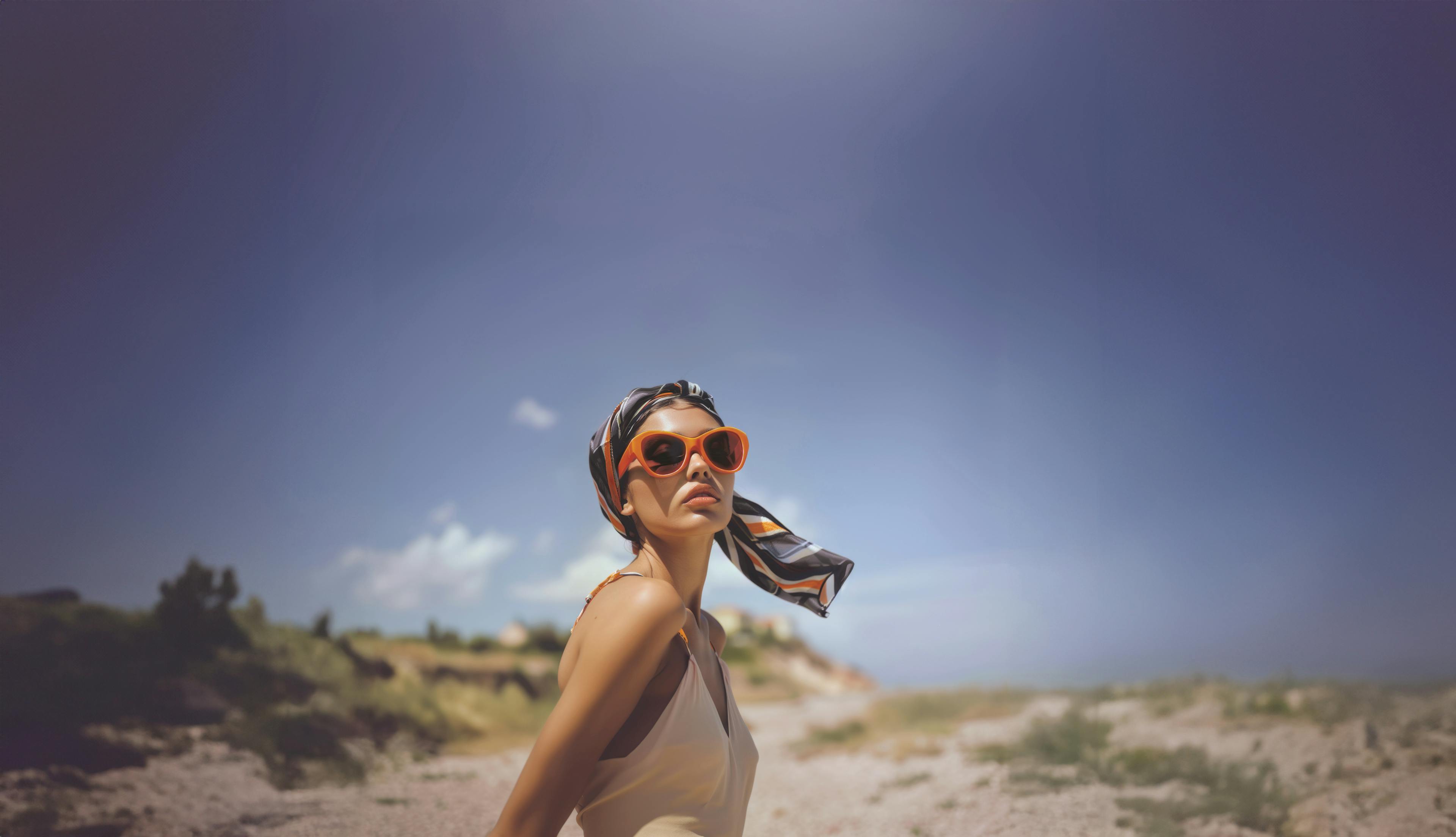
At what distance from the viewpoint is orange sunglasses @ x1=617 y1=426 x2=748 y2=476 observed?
1.78 m

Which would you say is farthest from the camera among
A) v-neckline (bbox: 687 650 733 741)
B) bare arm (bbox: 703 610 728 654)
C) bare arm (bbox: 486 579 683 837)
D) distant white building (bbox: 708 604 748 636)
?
distant white building (bbox: 708 604 748 636)

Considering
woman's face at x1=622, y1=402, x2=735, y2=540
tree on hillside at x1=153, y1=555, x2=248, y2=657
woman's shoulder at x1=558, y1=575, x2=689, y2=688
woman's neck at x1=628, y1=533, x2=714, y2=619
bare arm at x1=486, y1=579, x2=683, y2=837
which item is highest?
tree on hillside at x1=153, y1=555, x2=248, y2=657

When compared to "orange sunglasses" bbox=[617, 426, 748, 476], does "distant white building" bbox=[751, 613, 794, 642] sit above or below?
above

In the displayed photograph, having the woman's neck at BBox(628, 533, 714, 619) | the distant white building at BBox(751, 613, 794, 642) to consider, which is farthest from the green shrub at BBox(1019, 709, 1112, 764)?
the woman's neck at BBox(628, 533, 714, 619)

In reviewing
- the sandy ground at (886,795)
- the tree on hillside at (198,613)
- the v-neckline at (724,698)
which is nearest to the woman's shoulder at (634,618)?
the v-neckline at (724,698)

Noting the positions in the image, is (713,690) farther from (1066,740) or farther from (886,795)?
(1066,740)

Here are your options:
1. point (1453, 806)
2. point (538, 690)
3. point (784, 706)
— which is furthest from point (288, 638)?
point (1453, 806)

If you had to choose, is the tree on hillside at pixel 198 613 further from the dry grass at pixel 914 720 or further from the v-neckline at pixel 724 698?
the v-neckline at pixel 724 698

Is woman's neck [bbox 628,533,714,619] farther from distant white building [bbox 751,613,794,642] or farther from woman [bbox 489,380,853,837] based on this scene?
distant white building [bbox 751,613,794,642]

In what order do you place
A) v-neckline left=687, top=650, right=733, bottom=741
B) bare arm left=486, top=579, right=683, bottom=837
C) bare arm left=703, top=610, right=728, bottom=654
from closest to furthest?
bare arm left=486, top=579, right=683, bottom=837
v-neckline left=687, top=650, right=733, bottom=741
bare arm left=703, top=610, right=728, bottom=654

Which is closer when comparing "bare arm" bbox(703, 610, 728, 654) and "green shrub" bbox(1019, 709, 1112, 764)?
"bare arm" bbox(703, 610, 728, 654)

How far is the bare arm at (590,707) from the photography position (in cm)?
147

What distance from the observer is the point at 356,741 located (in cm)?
774

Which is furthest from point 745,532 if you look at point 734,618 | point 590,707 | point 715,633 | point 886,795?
point 734,618
